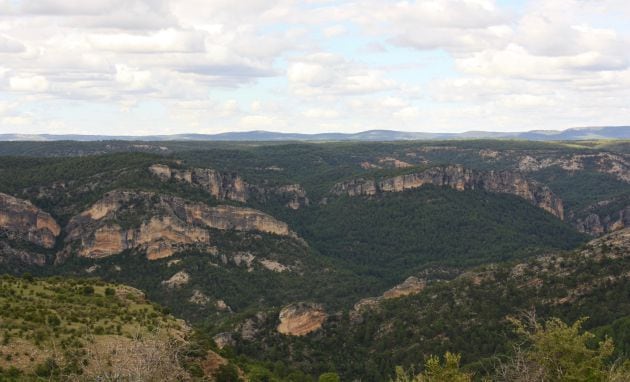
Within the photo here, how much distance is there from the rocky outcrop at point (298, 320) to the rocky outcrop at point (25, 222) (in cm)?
7697

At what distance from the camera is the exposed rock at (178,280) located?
468 feet

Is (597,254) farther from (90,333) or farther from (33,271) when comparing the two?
(33,271)

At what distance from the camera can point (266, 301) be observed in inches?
5689

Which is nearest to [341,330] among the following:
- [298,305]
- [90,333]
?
[298,305]

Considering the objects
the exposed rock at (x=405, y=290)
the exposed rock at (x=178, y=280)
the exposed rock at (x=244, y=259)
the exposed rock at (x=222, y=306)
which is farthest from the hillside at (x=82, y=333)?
the exposed rock at (x=244, y=259)

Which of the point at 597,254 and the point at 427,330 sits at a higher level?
the point at 597,254

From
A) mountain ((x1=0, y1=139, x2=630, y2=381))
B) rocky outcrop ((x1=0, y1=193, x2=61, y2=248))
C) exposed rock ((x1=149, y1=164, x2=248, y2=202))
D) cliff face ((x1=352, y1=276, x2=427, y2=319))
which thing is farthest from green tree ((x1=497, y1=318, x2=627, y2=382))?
exposed rock ((x1=149, y1=164, x2=248, y2=202))

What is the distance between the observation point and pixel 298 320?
99938mm

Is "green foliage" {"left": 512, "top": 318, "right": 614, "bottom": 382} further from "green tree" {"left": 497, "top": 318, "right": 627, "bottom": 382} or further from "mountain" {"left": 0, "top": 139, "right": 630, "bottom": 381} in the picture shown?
"mountain" {"left": 0, "top": 139, "right": 630, "bottom": 381}

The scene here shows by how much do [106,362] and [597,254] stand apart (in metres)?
76.5

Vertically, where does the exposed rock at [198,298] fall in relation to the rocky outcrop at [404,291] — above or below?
below

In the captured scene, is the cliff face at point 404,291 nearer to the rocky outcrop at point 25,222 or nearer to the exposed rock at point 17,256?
the exposed rock at point 17,256

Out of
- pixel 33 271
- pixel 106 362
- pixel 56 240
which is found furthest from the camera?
pixel 56 240

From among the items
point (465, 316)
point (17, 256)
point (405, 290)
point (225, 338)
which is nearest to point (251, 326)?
point (225, 338)
